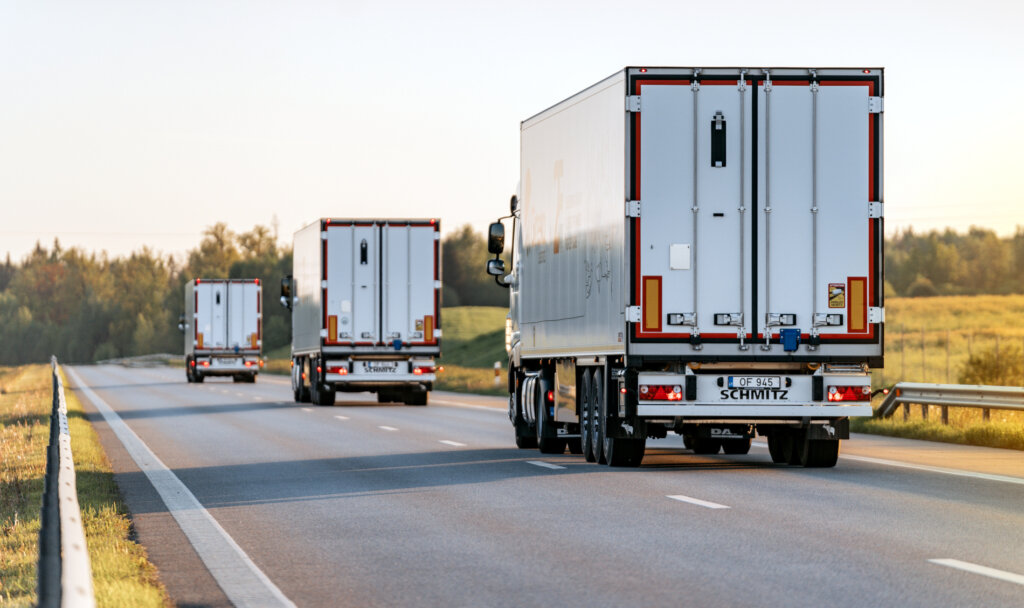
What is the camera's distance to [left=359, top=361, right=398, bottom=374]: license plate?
36.6 metres

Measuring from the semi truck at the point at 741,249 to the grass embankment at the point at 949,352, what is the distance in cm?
581

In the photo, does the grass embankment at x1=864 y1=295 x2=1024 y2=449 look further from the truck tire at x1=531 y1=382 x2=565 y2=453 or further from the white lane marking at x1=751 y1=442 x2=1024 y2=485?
the truck tire at x1=531 y1=382 x2=565 y2=453

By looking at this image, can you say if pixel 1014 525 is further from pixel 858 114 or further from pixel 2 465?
pixel 2 465

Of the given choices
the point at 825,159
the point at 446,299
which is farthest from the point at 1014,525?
the point at 446,299

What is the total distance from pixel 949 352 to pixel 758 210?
38.0 m

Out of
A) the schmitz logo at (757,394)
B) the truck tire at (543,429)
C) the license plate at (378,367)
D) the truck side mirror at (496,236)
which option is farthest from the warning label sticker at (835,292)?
the license plate at (378,367)

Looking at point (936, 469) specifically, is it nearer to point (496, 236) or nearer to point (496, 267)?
point (496, 236)

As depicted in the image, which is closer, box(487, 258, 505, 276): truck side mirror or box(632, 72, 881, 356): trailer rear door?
box(632, 72, 881, 356): trailer rear door

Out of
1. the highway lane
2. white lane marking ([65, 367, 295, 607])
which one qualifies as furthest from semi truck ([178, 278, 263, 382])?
white lane marking ([65, 367, 295, 607])

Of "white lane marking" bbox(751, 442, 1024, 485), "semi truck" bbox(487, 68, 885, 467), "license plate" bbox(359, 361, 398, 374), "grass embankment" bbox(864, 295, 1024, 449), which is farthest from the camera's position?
"license plate" bbox(359, 361, 398, 374)

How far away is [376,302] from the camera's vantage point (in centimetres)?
3653

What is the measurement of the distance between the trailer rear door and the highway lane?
5.22ft

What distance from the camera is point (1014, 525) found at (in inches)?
472

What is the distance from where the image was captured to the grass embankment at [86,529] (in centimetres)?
903
